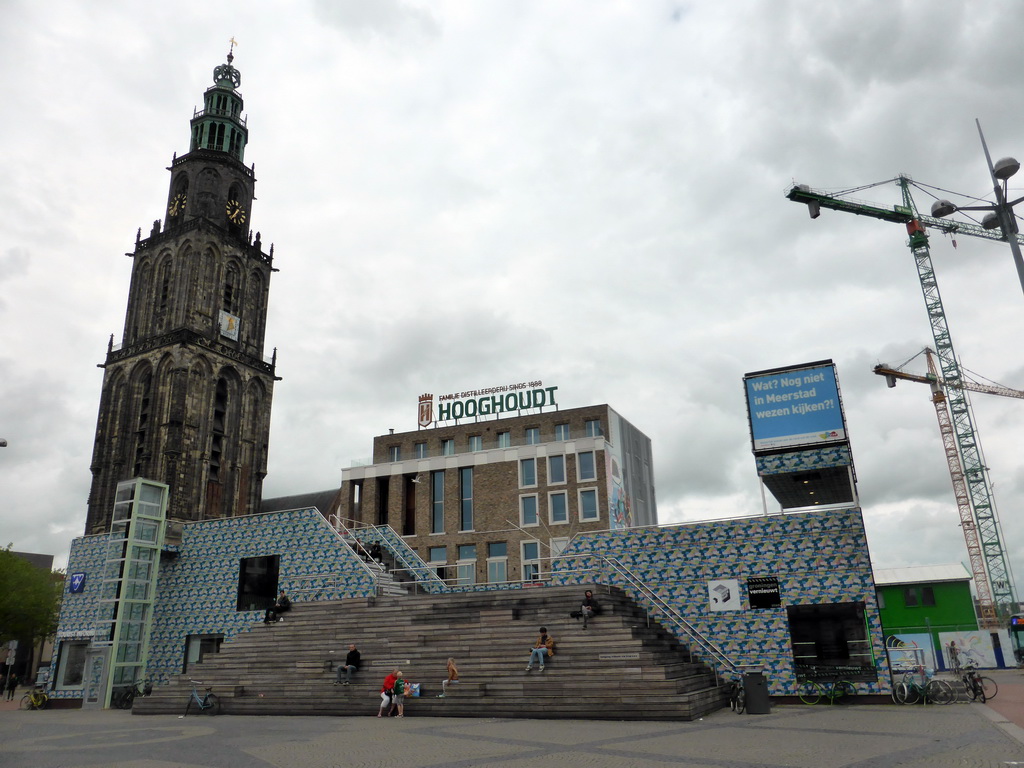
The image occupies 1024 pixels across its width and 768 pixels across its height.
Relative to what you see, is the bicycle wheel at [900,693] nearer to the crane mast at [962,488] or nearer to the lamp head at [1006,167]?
the lamp head at [1006,167]

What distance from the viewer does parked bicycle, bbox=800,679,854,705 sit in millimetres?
23312

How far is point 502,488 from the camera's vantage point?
53594 mm

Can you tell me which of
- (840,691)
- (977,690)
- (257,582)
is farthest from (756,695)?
(257,582)

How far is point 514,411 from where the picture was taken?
192 ft

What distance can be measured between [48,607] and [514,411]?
40.1m

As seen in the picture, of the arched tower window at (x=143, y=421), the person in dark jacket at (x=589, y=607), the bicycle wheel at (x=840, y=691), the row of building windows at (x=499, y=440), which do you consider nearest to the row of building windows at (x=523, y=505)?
the row of building windows at (x=499, y=440)

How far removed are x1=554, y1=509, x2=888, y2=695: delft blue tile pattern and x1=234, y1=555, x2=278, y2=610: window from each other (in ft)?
53.3

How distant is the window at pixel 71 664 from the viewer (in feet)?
120

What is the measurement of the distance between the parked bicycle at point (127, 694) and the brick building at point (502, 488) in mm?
15911

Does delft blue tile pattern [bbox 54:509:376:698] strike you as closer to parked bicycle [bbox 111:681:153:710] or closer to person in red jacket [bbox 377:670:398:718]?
parked bicycle [bbox 111:681:153:710]

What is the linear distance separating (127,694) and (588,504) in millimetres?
29465

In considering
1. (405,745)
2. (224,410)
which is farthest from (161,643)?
(224,410)

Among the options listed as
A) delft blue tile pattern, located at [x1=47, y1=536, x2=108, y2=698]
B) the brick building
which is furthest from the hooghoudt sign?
delft blue tile pattern, located at [x1=47, y1=536, x2=108, y2=698]

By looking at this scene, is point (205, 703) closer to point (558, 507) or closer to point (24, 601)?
point (558, 507)
